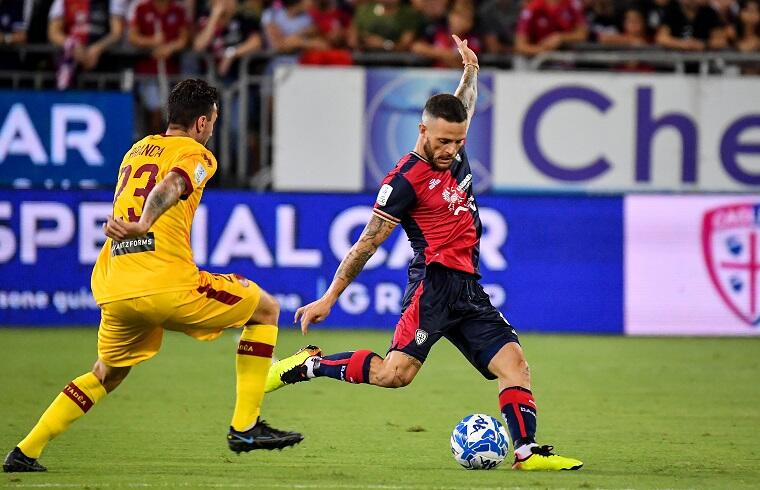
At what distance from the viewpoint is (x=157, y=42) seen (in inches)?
636

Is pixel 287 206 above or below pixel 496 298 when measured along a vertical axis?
above

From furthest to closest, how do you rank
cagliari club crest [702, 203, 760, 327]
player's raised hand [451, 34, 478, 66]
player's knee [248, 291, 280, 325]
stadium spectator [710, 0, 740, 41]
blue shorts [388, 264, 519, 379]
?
stadium spectator [710, 0, 740, 41], cagliari club crest [702, 203, 760, 327], player's raised hand [451, 34, 478, 66], blue shorts [388, 264, 519, 379], player's knee [248, 291, 280, 325]

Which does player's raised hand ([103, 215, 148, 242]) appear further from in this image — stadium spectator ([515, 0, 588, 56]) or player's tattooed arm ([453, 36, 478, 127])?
stadium spectator ([515, 0, 588, 56])

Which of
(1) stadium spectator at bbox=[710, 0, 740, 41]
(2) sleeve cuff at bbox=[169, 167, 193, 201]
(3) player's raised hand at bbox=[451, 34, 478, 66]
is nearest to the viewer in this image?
(2) sleeve cuff at bbox=[169, 167, 193, 201]

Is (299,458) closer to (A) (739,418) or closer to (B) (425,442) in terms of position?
(B) (425,442)

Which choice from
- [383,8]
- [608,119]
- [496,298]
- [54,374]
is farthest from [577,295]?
[54,374]

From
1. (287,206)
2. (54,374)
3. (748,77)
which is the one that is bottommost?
(54,374)

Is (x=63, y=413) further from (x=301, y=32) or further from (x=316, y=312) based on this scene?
(x=301, y=32)

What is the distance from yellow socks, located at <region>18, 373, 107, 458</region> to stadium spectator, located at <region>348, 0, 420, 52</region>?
1011 cm

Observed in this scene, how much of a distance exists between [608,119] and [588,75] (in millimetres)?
577

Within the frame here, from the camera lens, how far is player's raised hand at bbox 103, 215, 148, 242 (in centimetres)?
668

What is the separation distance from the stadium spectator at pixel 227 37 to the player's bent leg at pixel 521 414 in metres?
9.36

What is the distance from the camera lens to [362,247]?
24.3 feet

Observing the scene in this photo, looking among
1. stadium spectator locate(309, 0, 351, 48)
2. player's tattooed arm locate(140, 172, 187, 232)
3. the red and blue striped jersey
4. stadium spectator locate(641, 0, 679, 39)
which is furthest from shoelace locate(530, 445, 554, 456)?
stadium spectator locate(641, 0, 679, 39)
